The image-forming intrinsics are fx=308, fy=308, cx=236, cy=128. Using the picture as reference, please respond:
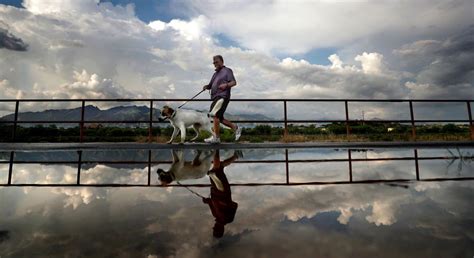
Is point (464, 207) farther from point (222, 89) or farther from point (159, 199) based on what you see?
point (222, 89)

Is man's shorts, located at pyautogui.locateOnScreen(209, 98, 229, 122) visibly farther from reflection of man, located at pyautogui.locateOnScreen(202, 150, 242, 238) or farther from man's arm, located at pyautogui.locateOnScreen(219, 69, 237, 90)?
reflection of man, located at pyautogui.locateOnScreen(202, 150, 242, 238)

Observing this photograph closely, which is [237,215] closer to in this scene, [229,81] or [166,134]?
[229,81]

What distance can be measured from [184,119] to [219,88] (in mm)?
978

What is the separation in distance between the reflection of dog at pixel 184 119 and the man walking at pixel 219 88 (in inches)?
7.7

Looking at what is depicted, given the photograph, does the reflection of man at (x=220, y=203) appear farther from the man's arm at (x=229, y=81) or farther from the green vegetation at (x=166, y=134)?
the green vegetation at (x=166, y=134)

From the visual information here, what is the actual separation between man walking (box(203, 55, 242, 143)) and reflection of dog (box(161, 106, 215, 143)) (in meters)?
0.20

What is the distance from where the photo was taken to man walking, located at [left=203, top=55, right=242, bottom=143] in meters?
6.52

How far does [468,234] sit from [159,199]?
5.66 feet

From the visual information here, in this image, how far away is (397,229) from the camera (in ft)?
4.70

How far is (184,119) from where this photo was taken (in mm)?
6387

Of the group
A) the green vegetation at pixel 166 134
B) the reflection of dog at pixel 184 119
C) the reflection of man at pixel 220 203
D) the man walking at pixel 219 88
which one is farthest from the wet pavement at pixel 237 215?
the green vegetation at pixel 166 134

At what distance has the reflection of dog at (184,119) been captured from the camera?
6.29m

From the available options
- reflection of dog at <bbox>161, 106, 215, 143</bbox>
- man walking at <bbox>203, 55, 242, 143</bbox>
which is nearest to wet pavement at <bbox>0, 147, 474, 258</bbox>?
reflection of dog at <bbox>161, 106, 215, 143</bbox>

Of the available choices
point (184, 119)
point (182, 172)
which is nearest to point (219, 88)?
point (184, 119)
